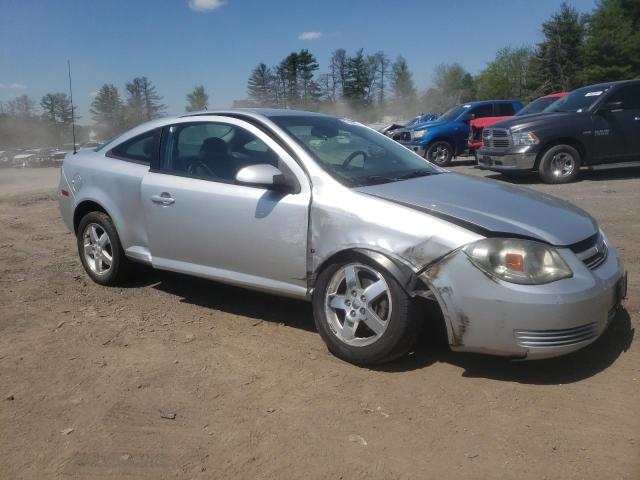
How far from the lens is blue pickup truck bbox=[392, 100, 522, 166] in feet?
51.1

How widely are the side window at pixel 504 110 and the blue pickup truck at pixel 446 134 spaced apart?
36mm

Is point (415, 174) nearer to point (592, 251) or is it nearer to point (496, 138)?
point (592, 251)

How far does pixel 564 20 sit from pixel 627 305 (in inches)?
2309

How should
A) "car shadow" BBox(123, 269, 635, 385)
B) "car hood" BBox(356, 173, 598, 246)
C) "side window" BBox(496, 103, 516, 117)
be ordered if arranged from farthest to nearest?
1. "side window" BBox(496, 103, 516, 117)
2. "car shadow" BBox(123, 269, 635, 385)
3. "car hood" BBox(356, 173, 598, 246)

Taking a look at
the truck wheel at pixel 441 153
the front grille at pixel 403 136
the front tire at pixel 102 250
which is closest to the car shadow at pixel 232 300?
the front tire at pixel 102 250

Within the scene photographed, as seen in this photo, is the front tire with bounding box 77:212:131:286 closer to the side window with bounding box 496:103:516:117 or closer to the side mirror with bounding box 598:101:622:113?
the side mirror with bounding box 598:101:622:113

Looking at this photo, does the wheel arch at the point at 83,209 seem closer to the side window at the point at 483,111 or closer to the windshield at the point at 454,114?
the windshield at the point at 454,114

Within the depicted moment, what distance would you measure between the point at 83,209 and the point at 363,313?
3056mm

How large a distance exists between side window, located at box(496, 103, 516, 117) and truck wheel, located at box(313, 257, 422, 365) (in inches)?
562

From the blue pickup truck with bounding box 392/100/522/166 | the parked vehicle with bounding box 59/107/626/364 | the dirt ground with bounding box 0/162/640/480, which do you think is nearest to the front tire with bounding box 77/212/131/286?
the parked vehicle with bounding box 59/107/626/364

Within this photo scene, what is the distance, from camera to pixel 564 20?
55.1m

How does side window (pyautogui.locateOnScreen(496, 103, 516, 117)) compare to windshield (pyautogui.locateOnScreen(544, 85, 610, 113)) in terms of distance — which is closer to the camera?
windshield (pyautogui.locateOnScreen(544, 85, 610, 113))

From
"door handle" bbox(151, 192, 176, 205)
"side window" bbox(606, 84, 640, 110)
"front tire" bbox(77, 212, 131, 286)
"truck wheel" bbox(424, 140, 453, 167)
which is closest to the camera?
"door handle" bbox(151, 192, 176, 205)

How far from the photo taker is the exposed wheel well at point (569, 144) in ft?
35.2
